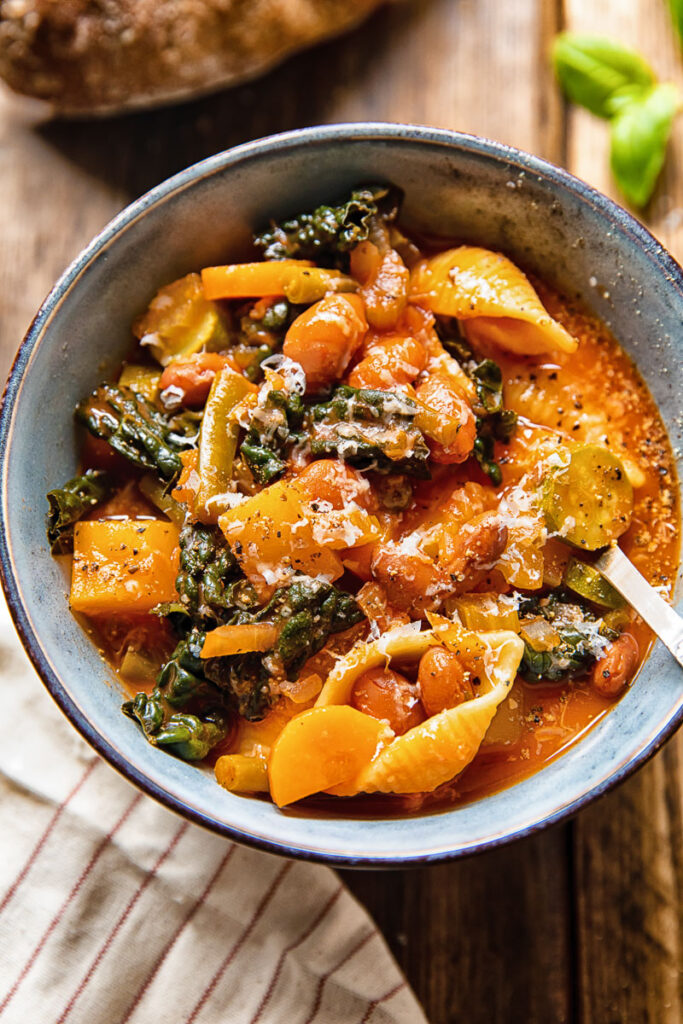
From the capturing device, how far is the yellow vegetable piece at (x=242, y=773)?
9.98 ft

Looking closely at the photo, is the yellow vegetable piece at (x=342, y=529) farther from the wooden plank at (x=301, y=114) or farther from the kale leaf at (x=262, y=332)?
the wooden plank at (x=301, y=114)

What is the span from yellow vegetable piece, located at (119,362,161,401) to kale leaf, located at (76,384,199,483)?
1.2 inches

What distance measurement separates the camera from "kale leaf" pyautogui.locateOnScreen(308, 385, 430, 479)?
3.12 metres

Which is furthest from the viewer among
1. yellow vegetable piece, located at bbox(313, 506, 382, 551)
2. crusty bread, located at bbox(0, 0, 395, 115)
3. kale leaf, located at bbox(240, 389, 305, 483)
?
crusty bread, located at bbox(0, 0, 395, 115)

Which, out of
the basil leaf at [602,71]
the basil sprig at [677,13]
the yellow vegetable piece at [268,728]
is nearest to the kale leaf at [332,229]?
the basil leaf at [602,71]

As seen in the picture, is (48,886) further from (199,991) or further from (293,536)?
(293,536)

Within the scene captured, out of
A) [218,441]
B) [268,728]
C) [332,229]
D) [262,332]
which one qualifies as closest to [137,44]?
[332,229]

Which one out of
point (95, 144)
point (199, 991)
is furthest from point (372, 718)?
point (95, 144)

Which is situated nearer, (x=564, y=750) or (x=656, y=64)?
(x=564, y=750)

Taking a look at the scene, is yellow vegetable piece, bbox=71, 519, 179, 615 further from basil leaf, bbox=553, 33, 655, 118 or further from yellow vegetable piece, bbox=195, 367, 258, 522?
basil leaf, bbox=553, 33, 655, 118

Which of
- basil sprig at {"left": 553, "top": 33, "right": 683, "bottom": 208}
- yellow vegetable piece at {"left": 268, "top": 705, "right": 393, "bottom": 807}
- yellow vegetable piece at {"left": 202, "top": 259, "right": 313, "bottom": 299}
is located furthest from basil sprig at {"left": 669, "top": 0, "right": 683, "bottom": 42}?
yellow vegetable piece at {"left": 268, "top": 705, "right": 393, "bottom": 807}

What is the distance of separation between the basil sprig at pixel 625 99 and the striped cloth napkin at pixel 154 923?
320cm

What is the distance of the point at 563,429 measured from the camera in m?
3.42

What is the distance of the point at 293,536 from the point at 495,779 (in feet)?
3.47
